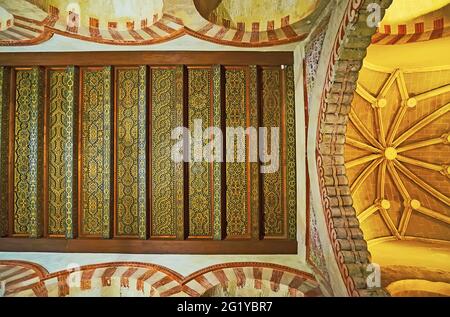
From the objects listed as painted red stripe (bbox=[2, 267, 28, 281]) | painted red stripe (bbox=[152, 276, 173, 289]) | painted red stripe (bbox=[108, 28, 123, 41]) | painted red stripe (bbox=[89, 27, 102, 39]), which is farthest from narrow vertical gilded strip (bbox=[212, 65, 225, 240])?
painted red stripe (bbox=[2, 267, 28, 281])

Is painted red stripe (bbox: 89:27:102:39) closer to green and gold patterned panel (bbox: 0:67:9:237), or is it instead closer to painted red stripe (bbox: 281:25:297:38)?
green and gold patterned panel (bbox: 0:67:9:237)

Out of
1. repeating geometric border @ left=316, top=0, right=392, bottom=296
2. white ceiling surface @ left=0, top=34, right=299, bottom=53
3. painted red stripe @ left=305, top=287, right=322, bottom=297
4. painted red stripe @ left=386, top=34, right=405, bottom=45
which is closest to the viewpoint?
repeating geometric border @ left=316, top=0, right=392, bottom=296

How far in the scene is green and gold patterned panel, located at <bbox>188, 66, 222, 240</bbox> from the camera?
4.55 m

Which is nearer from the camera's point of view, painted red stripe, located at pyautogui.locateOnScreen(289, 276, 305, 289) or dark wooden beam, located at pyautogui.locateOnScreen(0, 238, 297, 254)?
painted red stripe, located at pyautogui.locateOnScreen(289, 276, 305, 289)

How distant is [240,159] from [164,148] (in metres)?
1.15

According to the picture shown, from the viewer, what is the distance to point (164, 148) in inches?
181

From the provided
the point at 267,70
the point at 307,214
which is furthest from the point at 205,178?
the point at 267,70

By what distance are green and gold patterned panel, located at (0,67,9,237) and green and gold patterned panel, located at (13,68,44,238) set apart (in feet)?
0.40

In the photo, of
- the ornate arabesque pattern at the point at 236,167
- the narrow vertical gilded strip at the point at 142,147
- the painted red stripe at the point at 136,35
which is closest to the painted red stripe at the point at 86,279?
the narrow vertical gilded strip at the point at 142,147

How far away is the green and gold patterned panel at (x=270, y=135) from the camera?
457cm

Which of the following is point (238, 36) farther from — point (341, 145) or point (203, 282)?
point (203, 282)

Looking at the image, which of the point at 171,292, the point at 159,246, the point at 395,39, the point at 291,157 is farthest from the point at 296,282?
the point at 395,39

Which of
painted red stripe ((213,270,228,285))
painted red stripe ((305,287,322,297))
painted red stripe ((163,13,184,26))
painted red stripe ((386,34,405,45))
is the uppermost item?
painted red stripe ((163,13,184,26))
